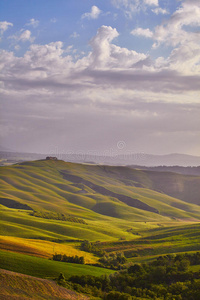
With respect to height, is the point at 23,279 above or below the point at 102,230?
above

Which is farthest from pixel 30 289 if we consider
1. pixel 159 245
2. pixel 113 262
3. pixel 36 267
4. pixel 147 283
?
pixel 159 245

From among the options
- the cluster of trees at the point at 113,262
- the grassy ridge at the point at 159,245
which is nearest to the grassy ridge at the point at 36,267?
the cluster of trees at the point at 113,262

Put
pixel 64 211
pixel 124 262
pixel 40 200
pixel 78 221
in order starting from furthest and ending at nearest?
pixel 40 200
pixel 64 211
pixel 78 221
pixel 124 262

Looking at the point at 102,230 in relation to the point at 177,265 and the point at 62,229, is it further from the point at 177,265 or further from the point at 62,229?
the point at 177,265

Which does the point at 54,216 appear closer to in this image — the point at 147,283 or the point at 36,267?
the point at 36,267

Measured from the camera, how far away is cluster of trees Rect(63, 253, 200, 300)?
49.8m

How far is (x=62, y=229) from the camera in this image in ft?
411

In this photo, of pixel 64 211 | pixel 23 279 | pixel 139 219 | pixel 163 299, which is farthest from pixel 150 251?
pixel 139 219

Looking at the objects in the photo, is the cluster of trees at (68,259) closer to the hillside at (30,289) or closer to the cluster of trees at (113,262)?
the cluster of trees at (113,262)

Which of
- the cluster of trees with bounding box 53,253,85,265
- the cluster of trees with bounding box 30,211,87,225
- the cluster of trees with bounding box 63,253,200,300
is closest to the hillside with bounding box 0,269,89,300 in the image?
the cluster of trees with bounding box 63,253,200,300

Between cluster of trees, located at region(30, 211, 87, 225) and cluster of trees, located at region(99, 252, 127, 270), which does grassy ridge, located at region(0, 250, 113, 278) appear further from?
cluster of trees, located at region(30, 211, 87, 225)

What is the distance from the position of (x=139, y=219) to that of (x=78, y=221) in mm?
50315

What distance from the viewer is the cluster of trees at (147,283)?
163 feet

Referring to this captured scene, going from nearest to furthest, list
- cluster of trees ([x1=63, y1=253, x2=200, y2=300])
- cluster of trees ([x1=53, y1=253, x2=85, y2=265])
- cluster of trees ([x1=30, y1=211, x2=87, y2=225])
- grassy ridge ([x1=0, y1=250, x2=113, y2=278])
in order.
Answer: cluster of trees ([x1=63, y1=253, x2=200, y2=300]), grassy ridge ([x1=0, y1=250, x2=113, y2=278]), cluster of trees ([x1=53, y1=253, x2=85, y2=265]), cluster of trees ([x1=30, y1=211, x2=87, y2=225])
